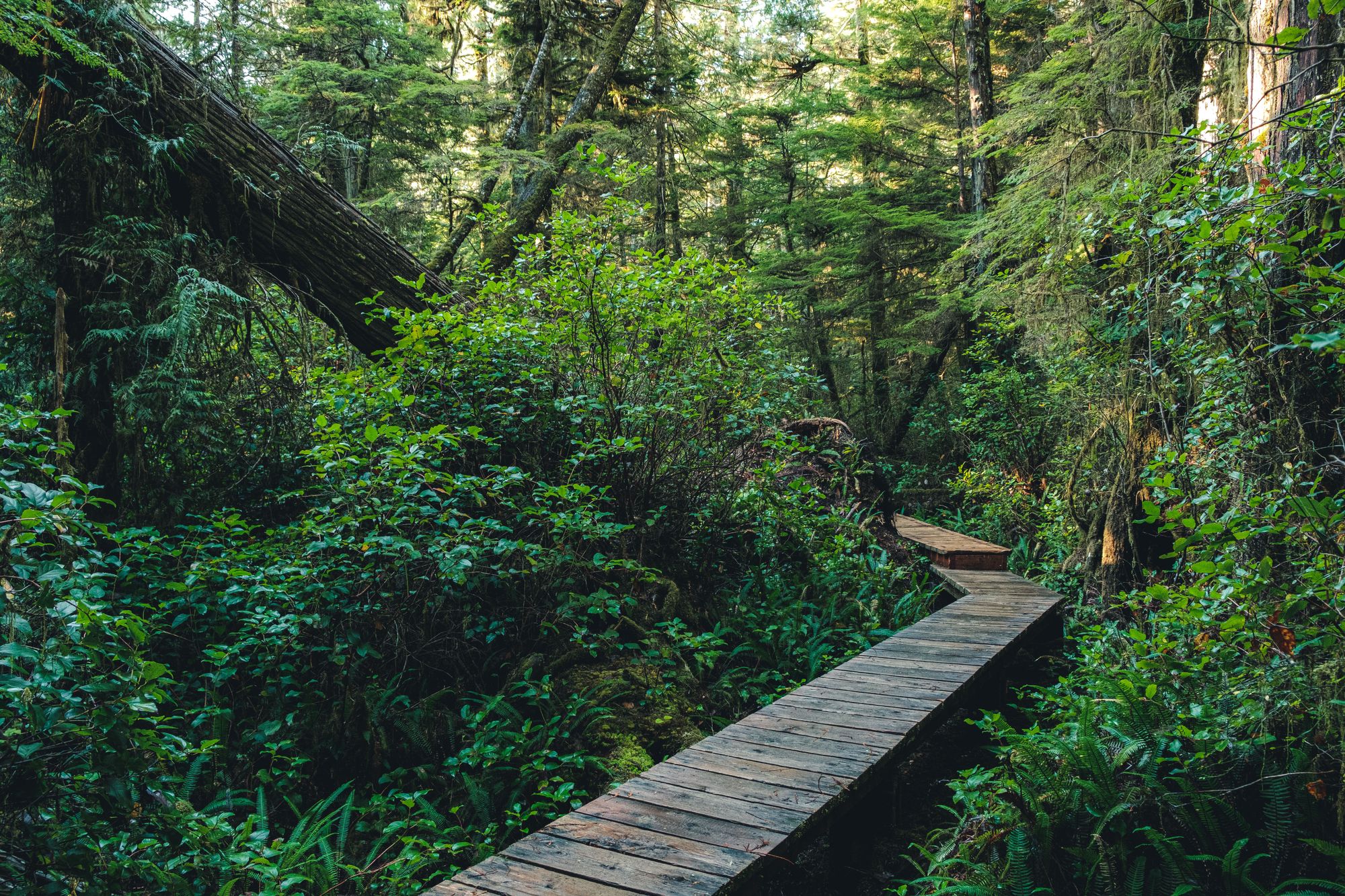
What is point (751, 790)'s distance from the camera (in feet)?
11.1

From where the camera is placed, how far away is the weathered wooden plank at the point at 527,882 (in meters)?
2.59

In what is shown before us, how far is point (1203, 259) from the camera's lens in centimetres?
366

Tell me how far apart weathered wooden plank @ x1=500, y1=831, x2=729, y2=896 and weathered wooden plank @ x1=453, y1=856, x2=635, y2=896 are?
26 mm

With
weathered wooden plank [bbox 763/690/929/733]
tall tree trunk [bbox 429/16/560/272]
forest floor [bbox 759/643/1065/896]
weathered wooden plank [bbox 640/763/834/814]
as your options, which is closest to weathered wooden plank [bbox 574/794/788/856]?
weathered wooden plank [bbox 640/763/834/814]

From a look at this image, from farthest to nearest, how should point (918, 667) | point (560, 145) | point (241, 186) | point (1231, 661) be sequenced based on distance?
point (560, 145) < point (241, 186) < point (918, 667) < point (1231, 661)

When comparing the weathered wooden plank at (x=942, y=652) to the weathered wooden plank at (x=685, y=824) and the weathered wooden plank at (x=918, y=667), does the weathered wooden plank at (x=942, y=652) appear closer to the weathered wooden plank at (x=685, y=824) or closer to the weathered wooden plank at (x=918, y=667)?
the weathered wooden plank at (x=918, y=667)

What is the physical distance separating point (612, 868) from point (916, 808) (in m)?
3.04

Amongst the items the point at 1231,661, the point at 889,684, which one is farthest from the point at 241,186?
the point at 1231,661

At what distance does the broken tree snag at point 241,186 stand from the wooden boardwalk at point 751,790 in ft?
15.4

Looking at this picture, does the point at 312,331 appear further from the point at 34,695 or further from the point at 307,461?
the point at 34,695

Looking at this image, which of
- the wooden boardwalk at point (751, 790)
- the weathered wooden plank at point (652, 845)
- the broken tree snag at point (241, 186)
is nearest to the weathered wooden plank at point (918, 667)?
the wooden boardwalk at point (751, 790)

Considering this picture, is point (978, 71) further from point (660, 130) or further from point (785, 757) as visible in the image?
point (785, 757)

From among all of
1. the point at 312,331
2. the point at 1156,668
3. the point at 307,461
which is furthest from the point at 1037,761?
the point at 312,331

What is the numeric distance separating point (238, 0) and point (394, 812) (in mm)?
10255
